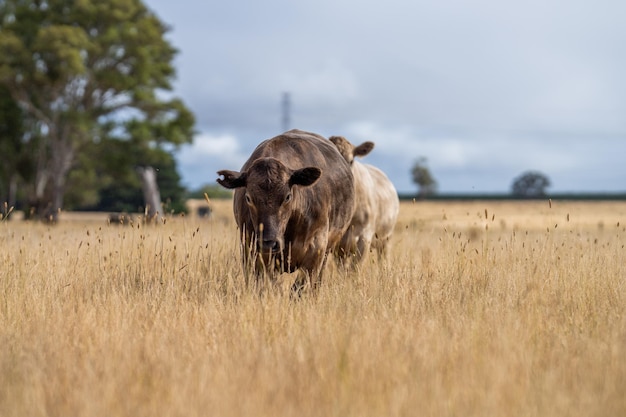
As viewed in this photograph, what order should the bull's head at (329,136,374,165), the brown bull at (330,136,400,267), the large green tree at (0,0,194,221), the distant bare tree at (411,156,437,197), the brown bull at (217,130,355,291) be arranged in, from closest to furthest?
the brown bull at (217,130,355,291) → the brown bull at (330,136,400,267) → the bull's head at (329,136,374,165) → the large green tree at (0,0,194,221) → the distant bare tree at (411,156,437,197)

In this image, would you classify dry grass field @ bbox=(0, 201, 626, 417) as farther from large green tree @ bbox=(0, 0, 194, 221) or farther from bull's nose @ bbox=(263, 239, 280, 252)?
large green tree @ bbox=(0, 0, 194, 221)

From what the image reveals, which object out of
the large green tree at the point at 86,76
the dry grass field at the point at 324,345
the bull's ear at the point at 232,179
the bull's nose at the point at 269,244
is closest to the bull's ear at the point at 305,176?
the bull's ear at the point at 232,179

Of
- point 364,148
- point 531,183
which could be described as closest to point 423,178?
point 531,183

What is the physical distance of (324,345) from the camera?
519 centimetres

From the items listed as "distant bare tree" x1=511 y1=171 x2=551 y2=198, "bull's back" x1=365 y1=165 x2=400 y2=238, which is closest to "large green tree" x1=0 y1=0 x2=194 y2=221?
"bull's back" x1=365 y1=165 x2=400 y2=238

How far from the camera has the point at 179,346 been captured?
5.39 m

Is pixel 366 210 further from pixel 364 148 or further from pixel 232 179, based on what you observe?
pixel 232 179

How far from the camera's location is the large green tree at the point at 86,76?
31.6 m

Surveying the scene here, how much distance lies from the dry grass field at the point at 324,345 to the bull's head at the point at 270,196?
21.6 inches

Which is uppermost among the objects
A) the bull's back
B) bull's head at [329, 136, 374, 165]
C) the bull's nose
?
bull's head at [329, 136, 374, 165]

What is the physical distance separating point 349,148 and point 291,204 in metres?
3.38

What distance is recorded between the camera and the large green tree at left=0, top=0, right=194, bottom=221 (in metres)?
31.6

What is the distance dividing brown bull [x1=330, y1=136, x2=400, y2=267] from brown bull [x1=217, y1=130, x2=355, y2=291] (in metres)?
1.00

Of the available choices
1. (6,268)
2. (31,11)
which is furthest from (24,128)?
(6,268)
